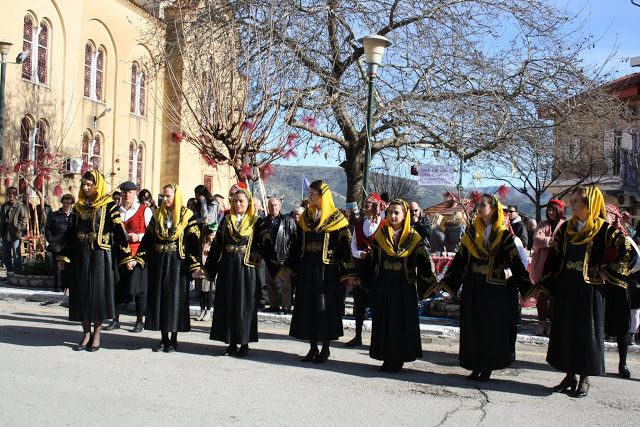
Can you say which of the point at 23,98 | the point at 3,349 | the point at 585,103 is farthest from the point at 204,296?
the point at 23,98

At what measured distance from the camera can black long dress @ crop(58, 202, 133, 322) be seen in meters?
7.57

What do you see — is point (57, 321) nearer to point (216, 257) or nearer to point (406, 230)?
point (216, 257)

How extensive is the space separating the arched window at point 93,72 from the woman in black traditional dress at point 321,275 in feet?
68.3

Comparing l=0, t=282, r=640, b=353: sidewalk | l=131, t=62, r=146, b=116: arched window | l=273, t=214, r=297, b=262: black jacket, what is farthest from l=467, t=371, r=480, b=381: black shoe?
l=131, t=62, r=146, b=116: arched window

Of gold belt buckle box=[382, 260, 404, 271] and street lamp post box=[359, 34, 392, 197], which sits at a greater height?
street lamp post box=[359, 34, 392, 197]

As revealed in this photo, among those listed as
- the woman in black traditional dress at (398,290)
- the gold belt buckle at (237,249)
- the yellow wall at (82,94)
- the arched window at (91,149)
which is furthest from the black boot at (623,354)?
the arched window at (91,149)

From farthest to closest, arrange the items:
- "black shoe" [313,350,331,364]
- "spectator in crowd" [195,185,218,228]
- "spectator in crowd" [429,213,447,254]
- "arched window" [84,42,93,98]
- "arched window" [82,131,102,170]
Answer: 1. "arched window" [82,131,102,170]
2. "arched window" [84,42,93,98]
3. "spectator in crowd" [429,213,447,254]
4. "spectator in crowd" [195,185,218,228]
5. "black shoe" [313,350,331,364]

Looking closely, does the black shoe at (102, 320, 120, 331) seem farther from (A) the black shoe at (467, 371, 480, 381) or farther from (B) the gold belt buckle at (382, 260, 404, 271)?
(A) the black shoe at (467, 371, 480, 381)

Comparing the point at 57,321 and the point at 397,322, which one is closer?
the point at 397,322

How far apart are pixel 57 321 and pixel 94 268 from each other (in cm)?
238

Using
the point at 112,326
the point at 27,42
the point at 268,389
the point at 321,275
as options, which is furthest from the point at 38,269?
the point at 27,42

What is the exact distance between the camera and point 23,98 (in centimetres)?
2233

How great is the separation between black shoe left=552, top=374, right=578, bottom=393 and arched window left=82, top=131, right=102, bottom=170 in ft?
71.5

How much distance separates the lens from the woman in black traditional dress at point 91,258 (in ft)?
24.8
